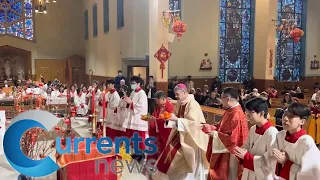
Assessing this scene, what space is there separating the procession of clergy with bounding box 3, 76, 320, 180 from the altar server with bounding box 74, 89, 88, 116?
5147 millimetres

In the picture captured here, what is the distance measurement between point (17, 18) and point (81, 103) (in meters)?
14.9

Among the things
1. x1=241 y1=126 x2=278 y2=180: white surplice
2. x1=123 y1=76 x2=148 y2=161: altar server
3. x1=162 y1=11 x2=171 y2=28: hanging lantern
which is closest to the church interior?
x1=162 y1=11 x2=171 y2=28: hanging lantern

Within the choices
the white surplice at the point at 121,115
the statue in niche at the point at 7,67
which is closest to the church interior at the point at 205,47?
the white surplice at the point at 121,115

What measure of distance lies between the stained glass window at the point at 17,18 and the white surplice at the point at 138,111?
20.0 metres

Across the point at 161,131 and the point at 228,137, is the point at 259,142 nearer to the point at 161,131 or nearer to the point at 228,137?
the point at 228,137

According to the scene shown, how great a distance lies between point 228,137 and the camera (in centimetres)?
416

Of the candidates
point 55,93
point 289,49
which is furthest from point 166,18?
point 289,49

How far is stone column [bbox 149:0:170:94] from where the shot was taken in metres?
13.2

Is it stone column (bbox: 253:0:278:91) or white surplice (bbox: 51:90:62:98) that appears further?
stone column (bbox: 253:0:278:91)

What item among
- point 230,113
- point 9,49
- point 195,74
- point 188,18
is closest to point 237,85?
point 195,74

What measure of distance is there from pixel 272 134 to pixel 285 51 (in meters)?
16.7

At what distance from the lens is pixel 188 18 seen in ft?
53.8

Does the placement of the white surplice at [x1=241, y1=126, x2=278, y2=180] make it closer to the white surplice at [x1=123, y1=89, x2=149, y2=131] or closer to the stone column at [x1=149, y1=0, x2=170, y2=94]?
the white surplice at [x1=123, y1=89, x2=149, y2=131]

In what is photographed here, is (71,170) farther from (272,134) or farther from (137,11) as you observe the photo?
(137,11)
